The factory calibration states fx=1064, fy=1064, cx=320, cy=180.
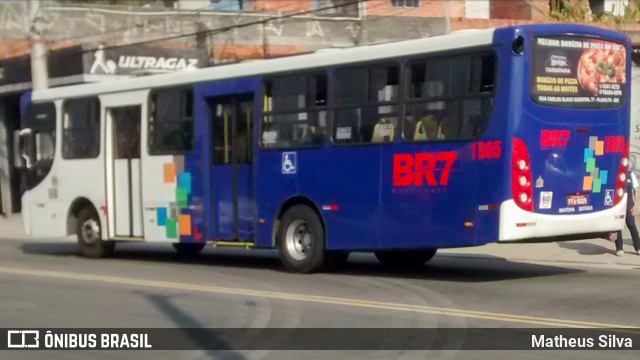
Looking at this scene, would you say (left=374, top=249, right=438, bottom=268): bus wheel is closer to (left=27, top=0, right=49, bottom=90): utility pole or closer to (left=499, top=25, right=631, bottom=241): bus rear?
(left=499, top=25, right=631, bottom=241): bus rear

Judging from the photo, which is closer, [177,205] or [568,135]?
[568,135]

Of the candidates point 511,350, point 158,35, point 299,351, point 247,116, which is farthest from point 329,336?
point 158,35

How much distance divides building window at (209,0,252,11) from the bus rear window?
31944mm

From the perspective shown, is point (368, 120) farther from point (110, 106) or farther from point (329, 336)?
point (110, 106)

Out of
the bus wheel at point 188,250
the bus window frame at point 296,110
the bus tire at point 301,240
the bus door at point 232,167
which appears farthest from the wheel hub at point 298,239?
the bus wheel at point 188,250

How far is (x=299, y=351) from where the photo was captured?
958 centimetres

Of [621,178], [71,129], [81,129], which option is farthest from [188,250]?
[621,178]

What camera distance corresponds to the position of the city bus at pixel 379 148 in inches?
516

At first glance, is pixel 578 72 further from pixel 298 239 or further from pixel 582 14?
pixel 582 14

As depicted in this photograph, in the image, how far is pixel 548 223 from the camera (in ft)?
43.5

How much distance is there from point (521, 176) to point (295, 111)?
4.05 metres

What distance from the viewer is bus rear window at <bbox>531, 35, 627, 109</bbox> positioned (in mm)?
13125

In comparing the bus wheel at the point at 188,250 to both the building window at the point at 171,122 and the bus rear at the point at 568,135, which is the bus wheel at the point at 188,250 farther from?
the bus rear at the point at 568,135

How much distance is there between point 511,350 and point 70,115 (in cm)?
1276
